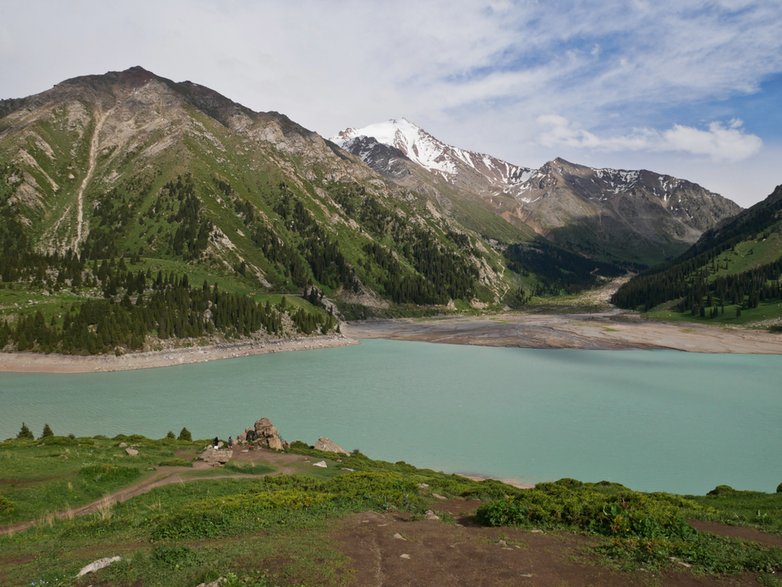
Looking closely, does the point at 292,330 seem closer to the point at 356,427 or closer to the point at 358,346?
the point at 358,346

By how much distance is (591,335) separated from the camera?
158m

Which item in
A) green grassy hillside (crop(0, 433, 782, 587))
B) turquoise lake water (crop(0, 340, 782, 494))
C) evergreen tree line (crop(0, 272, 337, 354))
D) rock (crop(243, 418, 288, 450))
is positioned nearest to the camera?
green grassy hillside (crop(0, 433, 782, 587))

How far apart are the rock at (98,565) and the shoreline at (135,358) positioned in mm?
94676

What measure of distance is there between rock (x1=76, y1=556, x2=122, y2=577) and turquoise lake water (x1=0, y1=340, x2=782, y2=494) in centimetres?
3601

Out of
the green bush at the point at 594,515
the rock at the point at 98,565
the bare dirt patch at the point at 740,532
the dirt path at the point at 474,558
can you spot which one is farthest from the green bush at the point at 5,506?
the bare dirt patch at the point at 740,532

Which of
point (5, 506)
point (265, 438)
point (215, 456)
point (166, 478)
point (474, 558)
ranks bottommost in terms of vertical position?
point (265, 438)

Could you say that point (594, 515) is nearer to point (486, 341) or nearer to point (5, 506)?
point (5, 506)

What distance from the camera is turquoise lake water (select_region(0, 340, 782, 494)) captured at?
47.6 metres

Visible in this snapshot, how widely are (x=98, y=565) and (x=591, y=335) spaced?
531 ft

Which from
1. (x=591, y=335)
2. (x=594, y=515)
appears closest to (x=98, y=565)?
(x=594, y=515)

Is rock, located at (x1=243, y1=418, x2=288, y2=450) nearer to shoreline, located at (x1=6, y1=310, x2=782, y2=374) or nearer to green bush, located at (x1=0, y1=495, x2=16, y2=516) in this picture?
green bush, located at (x1=0, y1=495, x2=16, y2=516)

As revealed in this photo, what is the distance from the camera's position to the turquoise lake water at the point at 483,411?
47.6 meters

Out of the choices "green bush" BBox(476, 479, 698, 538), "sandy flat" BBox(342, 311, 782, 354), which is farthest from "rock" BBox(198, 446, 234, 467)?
"sandy flat" BBox(342, 311, 782, 354)

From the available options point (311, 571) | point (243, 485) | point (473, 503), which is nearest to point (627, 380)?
point (473, 503)
